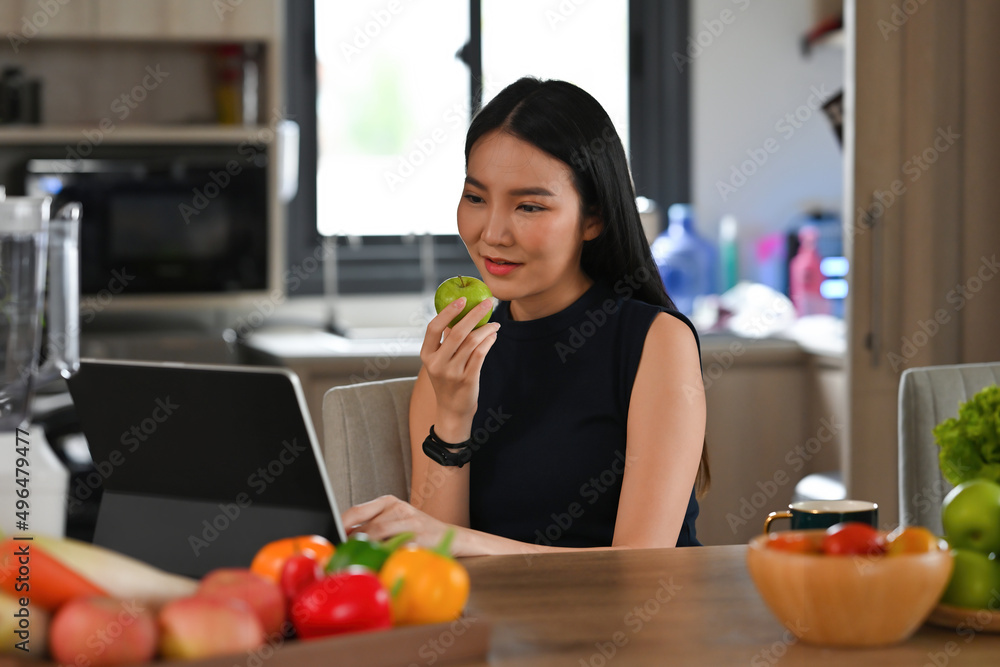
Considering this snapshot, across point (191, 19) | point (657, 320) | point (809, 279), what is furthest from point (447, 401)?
point (809, 279)

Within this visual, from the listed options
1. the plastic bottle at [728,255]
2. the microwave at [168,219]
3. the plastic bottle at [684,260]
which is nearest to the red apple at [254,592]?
the microwave at [168,219]

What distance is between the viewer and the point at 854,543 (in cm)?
79

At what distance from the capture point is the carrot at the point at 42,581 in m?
0.68

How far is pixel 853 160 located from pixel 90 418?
200 cm

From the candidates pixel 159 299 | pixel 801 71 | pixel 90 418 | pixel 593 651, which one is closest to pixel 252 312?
pixel 159 299

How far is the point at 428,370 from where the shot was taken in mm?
1365

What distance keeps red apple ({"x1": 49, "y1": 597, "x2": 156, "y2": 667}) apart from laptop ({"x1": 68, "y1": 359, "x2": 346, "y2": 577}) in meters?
0.19

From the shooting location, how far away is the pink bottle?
10.7 feet

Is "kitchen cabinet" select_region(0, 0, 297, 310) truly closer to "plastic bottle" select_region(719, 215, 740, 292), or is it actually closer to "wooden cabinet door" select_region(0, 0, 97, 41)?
"wooden cabinet door" select_region(0, 0, 97, 41)

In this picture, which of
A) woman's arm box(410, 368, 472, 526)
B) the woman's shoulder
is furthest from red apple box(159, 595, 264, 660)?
the woman's shoulder

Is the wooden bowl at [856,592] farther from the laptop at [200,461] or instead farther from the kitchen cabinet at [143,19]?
the kitchen cabinet at [143,19]

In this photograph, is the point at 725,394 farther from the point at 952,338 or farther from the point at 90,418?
the point at 90,418

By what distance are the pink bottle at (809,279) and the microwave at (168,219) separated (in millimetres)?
1615

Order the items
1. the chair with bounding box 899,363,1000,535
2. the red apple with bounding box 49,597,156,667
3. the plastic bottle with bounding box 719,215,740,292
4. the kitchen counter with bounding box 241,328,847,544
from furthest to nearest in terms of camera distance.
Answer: the plastic bottle with bounding box 719,215,740,292, the kitchen counter with bounding box 241,328,847,544, the chair with bounding box 899,363,1000,535, the red apple with bounding box 49,597,156,667
